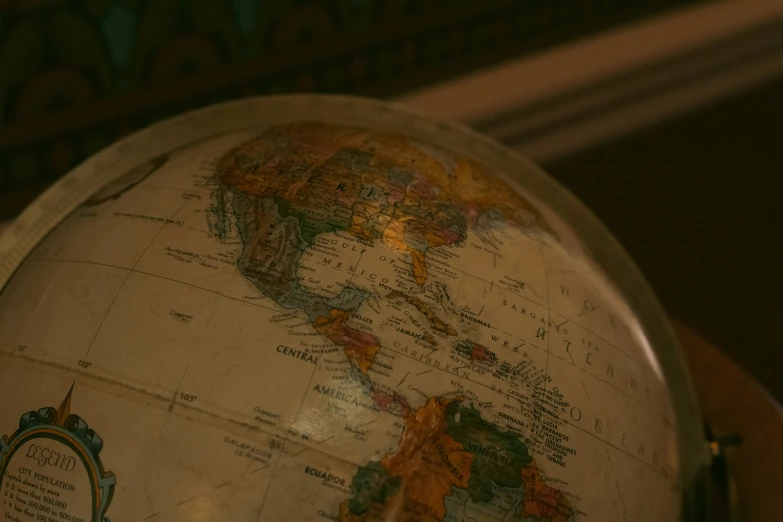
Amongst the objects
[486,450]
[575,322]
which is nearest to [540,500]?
[486,450]

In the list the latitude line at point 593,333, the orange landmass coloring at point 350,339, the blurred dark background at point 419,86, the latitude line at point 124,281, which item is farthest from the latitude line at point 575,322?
the blurred dark background at point 419,86

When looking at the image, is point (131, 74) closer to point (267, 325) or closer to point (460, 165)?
point (460, 165)

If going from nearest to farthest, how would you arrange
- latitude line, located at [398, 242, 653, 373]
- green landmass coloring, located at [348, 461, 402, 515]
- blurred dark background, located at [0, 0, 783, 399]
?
1. green landmass coloring, located at [348, 461, 402, 515]
2. latitude line, located at [398, 242, 653, 373]
3. blurred dark background, located at [0, 0, 783, 399]

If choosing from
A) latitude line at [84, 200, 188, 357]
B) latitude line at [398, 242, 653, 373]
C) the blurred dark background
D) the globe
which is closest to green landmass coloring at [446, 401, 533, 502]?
the globe

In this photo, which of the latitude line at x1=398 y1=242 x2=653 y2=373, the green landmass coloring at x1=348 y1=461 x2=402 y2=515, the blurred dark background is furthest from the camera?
the blurred dark background

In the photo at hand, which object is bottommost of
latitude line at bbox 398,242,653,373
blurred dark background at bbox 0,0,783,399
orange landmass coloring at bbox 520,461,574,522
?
orange landmass coloring at bbox 520,461,574,522

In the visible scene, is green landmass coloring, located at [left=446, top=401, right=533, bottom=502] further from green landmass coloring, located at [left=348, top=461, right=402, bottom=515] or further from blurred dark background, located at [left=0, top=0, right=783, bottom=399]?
blurred dark background, located at [left=0, top=0, right=783, bottom=399]
